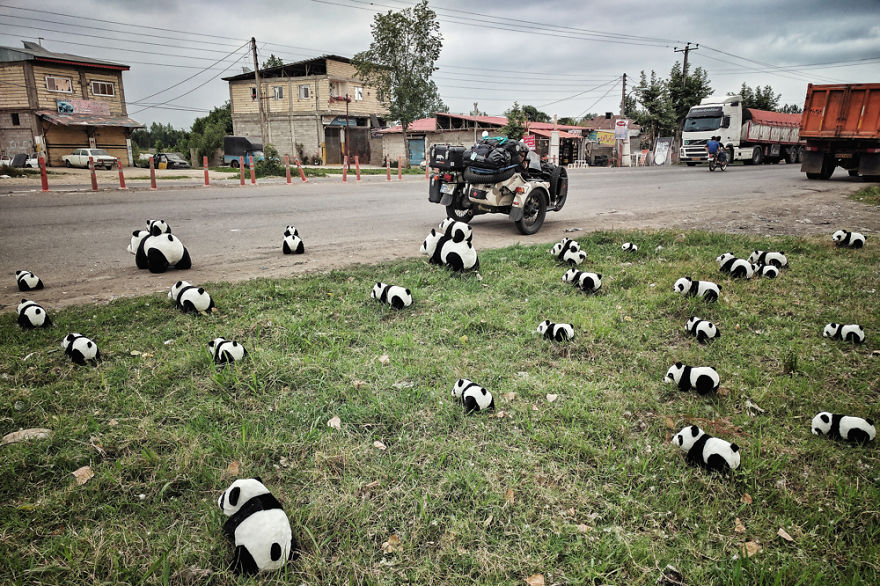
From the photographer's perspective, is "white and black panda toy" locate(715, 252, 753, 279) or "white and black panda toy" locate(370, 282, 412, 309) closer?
"white and black panda toy" locate(370, 282, 412, 309)

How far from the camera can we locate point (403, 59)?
129ft

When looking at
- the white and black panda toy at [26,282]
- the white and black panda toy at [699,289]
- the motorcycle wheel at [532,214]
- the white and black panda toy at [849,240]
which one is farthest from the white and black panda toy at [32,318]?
the white and black panda toy at [849,240]

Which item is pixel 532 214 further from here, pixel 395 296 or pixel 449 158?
pixel 395 296

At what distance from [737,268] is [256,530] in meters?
5.72

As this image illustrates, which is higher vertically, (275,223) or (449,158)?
(449,158)

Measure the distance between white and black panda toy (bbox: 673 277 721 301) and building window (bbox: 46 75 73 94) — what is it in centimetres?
5024

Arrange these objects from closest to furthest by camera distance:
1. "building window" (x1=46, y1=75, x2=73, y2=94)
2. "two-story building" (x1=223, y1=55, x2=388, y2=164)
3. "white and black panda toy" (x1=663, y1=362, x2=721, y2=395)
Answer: "white and black panda toy" (x1=663, y1=362, x2=721, y2=395), "building window" (x1=46, y1=75, x2=73, y2=94), "two-story building" (x1=223, y1=55, x2=388, y2=164)

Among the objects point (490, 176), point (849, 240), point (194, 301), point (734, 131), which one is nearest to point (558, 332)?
point (194, 301)

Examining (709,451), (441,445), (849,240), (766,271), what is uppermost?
(849,240)

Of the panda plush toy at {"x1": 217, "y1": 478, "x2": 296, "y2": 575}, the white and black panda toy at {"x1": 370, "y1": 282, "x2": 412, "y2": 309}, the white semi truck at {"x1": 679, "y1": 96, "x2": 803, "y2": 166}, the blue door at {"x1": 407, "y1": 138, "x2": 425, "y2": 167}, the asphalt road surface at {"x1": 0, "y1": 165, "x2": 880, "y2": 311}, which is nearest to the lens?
the panda plush toy at {"x1": 217, "y1": 478, "x2": 296, "y2": 575}

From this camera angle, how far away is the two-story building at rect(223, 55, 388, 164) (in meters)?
47.3

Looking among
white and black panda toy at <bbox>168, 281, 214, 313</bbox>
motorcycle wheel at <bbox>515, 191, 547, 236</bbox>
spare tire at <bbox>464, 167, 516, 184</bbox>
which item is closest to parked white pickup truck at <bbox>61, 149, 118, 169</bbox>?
spare tire at <bbox>464, 167, 516, 184</bbox>

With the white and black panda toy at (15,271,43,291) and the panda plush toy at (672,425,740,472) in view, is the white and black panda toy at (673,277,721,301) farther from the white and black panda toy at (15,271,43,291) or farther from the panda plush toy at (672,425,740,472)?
the white and black panda toy at (15,271,43,291)

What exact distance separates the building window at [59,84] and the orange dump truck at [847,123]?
163 ft
